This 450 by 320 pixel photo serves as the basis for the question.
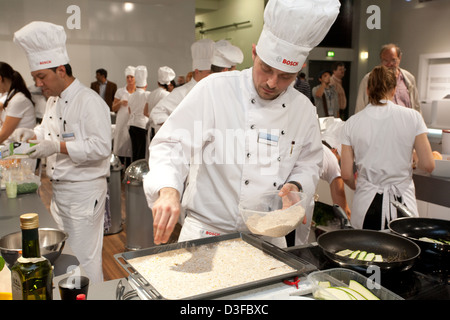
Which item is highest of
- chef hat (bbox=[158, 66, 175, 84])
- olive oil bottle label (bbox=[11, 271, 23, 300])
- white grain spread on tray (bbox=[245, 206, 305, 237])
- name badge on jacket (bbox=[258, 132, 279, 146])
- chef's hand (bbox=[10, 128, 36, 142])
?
chef hat (bbox=[158, 66, 175, 84])

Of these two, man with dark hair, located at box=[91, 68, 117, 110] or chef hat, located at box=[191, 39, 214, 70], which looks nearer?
chef hat, located at box=[191, 39, 214, 70]

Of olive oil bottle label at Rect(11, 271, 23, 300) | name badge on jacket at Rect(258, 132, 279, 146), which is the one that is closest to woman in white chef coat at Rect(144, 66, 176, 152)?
name badge on jacket at Rect(258, 132, 279, 146)

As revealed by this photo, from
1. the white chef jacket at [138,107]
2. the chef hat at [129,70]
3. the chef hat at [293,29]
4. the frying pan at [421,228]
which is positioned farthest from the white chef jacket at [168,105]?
the frying pan at [421,228]

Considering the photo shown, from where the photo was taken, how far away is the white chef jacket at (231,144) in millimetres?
1552

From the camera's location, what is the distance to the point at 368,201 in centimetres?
269

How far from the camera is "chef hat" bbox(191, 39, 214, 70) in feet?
13.8

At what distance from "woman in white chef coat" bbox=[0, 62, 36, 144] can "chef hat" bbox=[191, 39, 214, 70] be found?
160 centimetres

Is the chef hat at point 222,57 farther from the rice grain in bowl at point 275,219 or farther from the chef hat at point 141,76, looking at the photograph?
the rice grain in bowl at point 275,219

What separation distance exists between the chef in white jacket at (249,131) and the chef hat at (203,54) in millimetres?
2657

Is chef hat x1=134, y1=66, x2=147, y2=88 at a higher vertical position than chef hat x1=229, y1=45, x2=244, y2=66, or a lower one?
lower

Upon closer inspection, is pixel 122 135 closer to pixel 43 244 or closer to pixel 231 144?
pixel 43 244

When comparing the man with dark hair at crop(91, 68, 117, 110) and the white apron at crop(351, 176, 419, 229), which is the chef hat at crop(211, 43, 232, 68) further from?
the white apron at crop(351, 176, 419, 229)

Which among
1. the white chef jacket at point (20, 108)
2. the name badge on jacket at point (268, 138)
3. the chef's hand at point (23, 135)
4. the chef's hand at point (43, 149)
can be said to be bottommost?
the chef's hand at point (43, 149)

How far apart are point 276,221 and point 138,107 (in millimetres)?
4638
